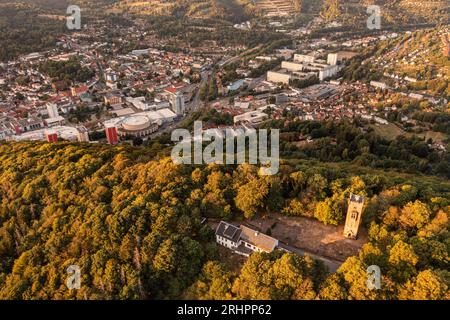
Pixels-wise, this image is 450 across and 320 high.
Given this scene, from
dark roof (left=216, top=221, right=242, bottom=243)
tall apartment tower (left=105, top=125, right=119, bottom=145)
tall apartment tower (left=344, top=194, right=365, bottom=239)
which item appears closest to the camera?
tall apartment tower (left=344, top=194, right=365, bottom=239)

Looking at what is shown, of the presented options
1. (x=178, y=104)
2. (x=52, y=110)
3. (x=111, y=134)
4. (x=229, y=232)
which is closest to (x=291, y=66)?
(x=178, y=104)

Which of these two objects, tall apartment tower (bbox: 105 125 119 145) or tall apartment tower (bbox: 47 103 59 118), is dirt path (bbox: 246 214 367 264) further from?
tall apartment tower (bbox: 47 103 59 118)

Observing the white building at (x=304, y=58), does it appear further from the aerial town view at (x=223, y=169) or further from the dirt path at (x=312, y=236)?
the dirt path at (x=312, y=236)

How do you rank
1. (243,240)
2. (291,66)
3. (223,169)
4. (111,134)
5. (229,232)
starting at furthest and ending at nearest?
(291,66)
(111,134)
(223,169)
(229,232)
(243,240)

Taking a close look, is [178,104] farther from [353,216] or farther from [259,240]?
[353,216]

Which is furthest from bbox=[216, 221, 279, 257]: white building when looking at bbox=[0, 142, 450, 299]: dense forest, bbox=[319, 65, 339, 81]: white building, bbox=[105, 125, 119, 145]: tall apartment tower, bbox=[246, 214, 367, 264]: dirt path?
bbox=[319, 65, 339, 81]: white building

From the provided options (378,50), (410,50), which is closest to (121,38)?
(378,50)

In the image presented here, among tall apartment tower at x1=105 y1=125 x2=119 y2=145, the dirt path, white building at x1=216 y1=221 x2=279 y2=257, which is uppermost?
white building at x1=216 y1=221 x2=279 y2=257
